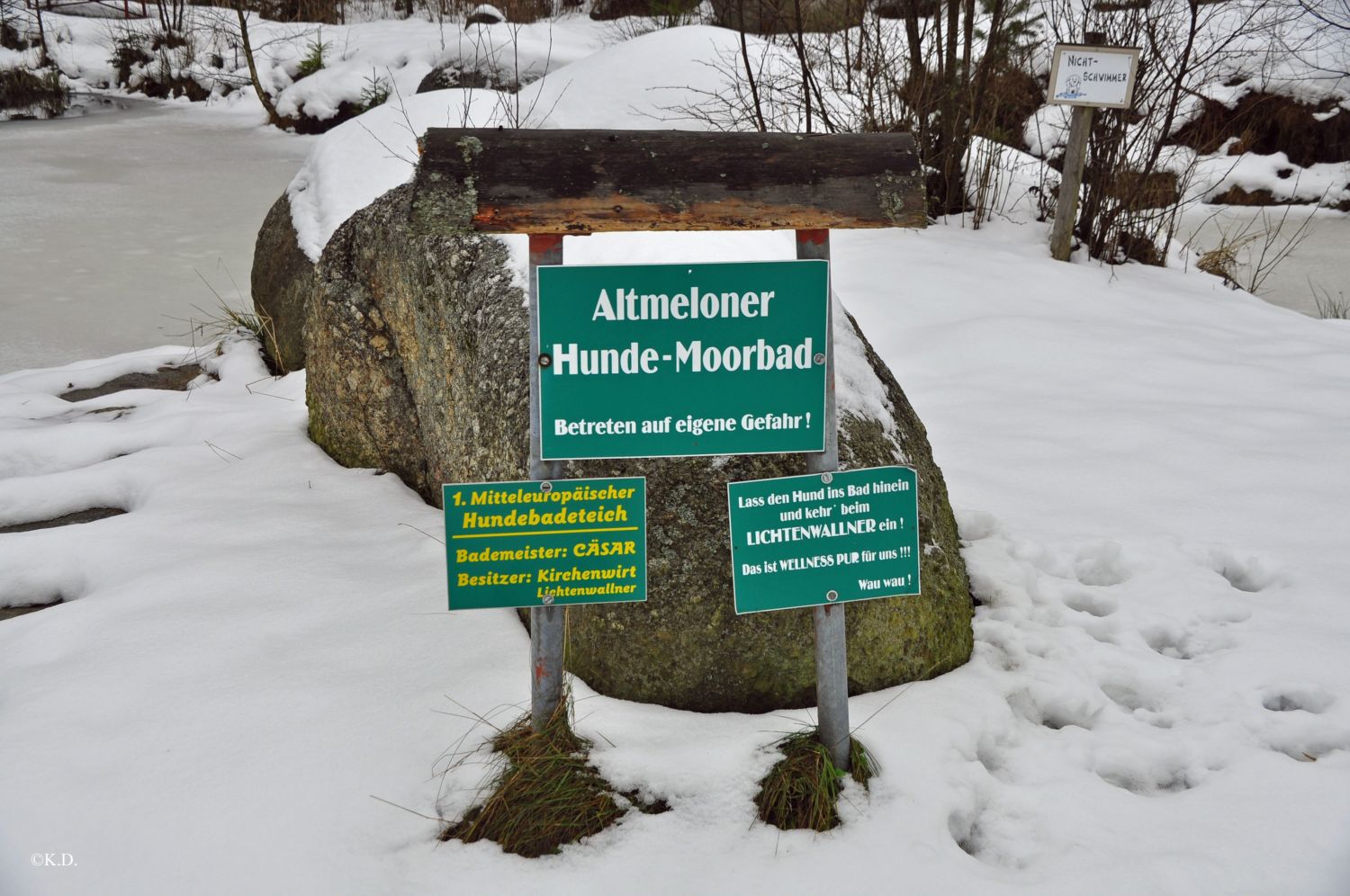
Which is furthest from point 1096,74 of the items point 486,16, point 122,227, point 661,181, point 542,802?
point 486,16

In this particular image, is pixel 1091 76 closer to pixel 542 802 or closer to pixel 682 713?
pixel 682 713

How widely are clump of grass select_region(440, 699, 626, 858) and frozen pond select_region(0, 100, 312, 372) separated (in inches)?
203

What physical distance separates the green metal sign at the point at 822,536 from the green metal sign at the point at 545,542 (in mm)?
203

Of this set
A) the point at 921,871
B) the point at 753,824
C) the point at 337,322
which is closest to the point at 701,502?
the point at 753,824

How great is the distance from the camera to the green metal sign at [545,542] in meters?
1.67

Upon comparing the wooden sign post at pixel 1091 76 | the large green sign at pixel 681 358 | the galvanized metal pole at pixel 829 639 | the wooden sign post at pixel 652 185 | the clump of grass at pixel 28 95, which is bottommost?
the galvanized metal pole at pixel 829 639

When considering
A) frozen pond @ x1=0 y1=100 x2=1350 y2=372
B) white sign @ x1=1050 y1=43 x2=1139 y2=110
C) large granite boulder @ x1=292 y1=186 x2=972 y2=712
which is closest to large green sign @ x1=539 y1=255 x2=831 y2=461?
large granite boulder @ x1=292 y1=186 x2=972 y2=712

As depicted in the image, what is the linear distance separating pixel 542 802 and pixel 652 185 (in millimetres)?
1166

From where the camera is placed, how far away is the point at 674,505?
2.09 meters

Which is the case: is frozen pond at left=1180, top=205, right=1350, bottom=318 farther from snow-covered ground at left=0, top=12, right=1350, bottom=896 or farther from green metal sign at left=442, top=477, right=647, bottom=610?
green metal sign at left=442, top=477, right=647, bottom=610

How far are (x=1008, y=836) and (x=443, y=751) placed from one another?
1.13 m

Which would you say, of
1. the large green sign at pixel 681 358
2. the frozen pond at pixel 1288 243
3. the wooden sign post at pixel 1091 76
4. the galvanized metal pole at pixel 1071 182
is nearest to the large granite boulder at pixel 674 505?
the large green sign at pixel 681 358

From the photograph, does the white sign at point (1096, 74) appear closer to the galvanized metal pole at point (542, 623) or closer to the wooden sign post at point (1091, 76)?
the wooden sign post at point (1091, 76)

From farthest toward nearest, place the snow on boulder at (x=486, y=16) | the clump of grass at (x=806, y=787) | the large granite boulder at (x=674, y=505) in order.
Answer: the snow on boulder at (x=486, y=16) < the large granite boulder at (x=674, y=505) < the clump of grass at (x=806, y=787)
